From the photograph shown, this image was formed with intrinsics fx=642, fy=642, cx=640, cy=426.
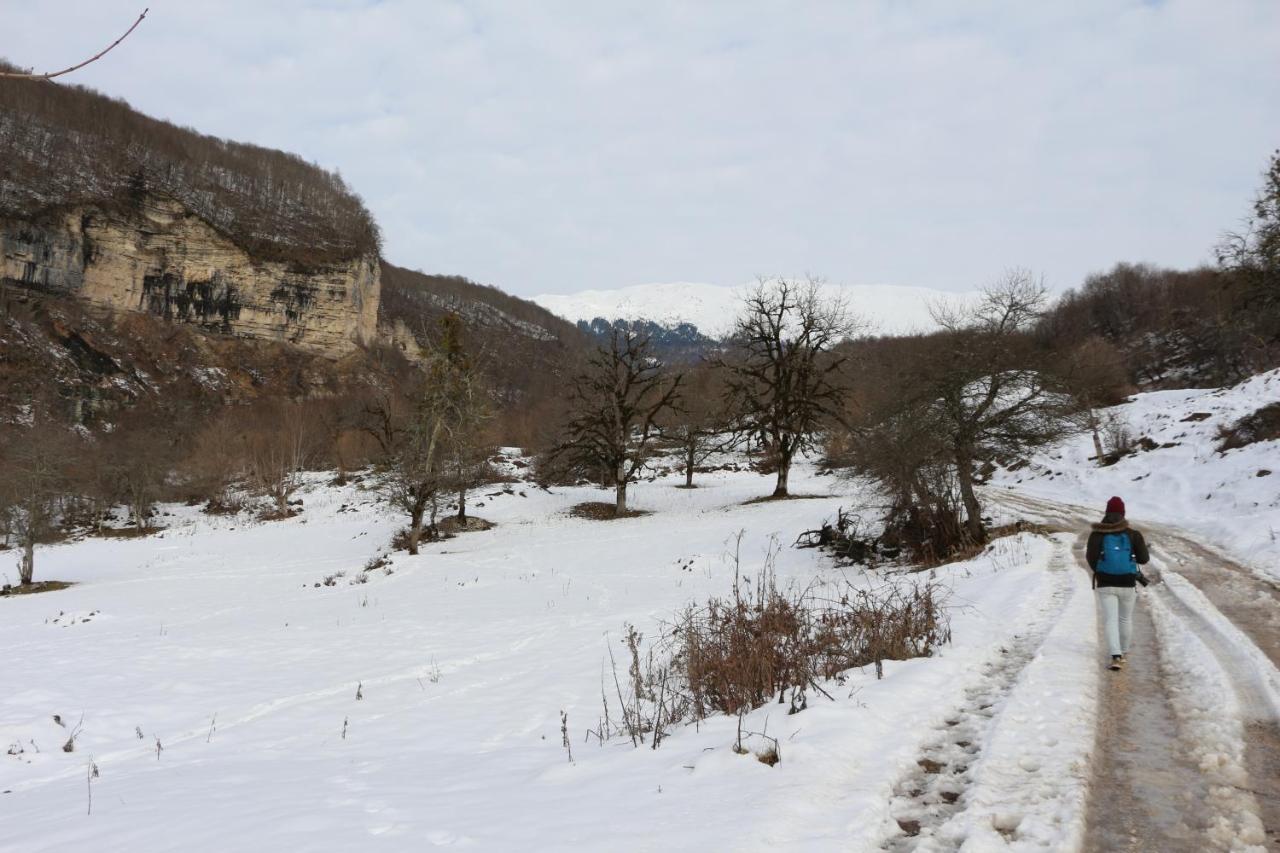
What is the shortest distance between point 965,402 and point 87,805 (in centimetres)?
1870

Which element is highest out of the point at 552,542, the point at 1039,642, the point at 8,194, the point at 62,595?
the point at 8,194

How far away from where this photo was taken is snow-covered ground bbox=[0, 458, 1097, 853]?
3457 mm

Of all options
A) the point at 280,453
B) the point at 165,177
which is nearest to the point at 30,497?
the point at 280,453

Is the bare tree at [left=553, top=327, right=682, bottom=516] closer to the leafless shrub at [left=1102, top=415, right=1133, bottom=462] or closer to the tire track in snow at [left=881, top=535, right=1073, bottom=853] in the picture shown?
the leafless shrub at [left=1102, top=415, right=1133, bottom=462]

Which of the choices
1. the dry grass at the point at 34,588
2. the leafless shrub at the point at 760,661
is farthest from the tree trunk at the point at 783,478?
the dry grass at the point at 34,588

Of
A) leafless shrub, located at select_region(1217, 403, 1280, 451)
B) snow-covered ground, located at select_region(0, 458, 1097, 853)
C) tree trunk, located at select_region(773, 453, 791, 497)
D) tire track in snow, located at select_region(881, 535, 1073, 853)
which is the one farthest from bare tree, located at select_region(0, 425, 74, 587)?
leafless shrub, located at select_region(1217, 403, 1280, 451)

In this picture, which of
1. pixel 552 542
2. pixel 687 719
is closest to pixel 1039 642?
pixel 687 719

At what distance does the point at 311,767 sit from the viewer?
5598 mm

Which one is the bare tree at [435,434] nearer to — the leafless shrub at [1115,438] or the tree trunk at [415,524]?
the tree trunk at [415,524]

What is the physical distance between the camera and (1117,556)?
266 inches

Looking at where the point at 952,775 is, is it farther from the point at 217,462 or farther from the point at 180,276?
the point at 180,276

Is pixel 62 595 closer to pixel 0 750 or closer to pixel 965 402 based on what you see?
pixel 0 750

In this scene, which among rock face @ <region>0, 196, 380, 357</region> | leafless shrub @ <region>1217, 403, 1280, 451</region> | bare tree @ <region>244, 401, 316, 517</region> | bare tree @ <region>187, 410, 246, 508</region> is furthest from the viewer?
rock face @ <region>0, 196, 380, 357</region>

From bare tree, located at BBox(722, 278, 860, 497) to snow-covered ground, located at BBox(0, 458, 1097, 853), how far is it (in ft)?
48.6
